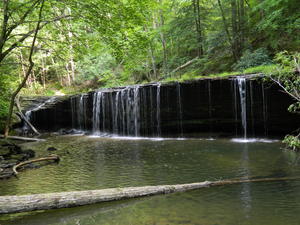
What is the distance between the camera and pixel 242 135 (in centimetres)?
1205

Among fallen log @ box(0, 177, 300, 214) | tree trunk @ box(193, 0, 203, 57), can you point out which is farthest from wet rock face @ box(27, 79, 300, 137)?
fallen log @ box(0, 177, 300, 214)

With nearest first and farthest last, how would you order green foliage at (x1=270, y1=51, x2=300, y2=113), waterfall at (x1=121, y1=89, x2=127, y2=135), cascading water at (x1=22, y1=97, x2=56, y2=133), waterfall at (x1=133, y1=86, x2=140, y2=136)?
1. green foliage at (x1=270, y1=51, x2=300, y2=113)
2. waterfall at (x1=133, y1=86, x2=140, y2=136)
3. waterfall at (x1=121, y1=89, x2=127, y2=135)
4. cascading water at (x1=22, y1=97, x2=56, y2=133)

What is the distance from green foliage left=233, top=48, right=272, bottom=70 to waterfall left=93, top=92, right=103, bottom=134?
31.0 ft

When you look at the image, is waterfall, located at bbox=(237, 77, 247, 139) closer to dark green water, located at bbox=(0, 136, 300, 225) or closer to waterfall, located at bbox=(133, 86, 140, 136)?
dark green water, located at bbox=(0, 136, 300, 225)

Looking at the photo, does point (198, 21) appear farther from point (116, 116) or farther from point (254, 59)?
point (116, 116)

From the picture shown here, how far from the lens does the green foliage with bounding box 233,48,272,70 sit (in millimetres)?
12994

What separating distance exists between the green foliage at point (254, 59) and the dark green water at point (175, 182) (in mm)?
4966

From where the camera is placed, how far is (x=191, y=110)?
44.1 feet

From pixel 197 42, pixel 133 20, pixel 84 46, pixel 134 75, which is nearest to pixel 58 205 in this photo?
pixel 133 20

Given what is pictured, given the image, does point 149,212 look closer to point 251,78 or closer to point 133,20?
point 133,20

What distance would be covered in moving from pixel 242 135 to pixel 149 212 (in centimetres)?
909

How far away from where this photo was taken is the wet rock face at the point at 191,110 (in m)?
11.2

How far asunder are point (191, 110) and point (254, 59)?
429 cm

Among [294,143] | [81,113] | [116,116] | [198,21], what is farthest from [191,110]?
[81,113]
